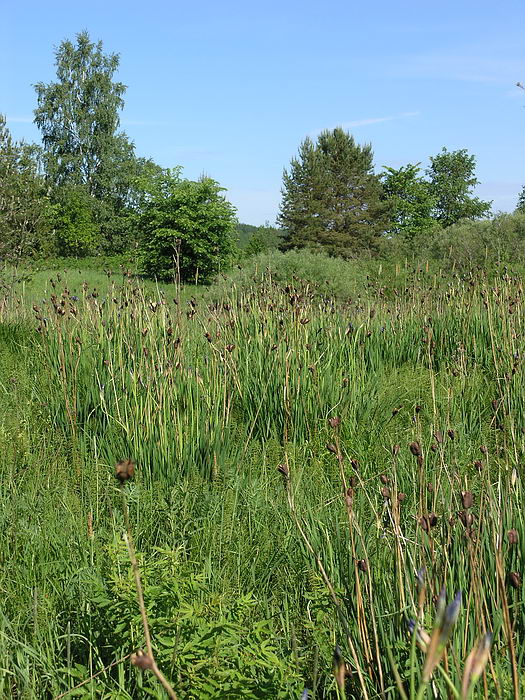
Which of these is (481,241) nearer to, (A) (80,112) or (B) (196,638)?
(B) (196,638)

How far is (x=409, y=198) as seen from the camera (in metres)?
58.8

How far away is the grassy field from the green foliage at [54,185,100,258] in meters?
36.4

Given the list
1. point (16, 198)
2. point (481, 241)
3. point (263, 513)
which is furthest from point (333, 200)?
point (263, 513)

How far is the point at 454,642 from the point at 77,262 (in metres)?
33.4

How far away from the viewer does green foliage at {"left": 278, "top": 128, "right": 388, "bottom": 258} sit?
144 feet

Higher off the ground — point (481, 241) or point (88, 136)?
point (88, 136)

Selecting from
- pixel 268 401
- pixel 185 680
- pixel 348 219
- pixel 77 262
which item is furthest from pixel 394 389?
pixel 348 219

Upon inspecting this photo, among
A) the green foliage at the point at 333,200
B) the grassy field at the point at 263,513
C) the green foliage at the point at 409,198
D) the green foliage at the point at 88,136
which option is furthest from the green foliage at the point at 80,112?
the grassy field at the point at 263,513

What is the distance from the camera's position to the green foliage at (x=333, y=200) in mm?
43906

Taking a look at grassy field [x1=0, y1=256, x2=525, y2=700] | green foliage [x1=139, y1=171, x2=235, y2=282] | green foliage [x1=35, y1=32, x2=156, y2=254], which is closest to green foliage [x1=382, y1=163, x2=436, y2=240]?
green foliage [x1=35, y1=32, x2=156, y2=254]

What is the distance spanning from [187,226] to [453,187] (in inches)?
1613

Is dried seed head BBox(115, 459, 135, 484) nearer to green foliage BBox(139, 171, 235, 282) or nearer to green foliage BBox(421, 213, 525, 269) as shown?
green foliage BBox(421, 213, 525, 269)

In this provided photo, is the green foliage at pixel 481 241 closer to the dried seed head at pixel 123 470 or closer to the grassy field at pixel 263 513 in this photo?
the grassy field at pixel 263 513

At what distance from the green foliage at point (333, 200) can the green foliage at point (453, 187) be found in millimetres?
15683
